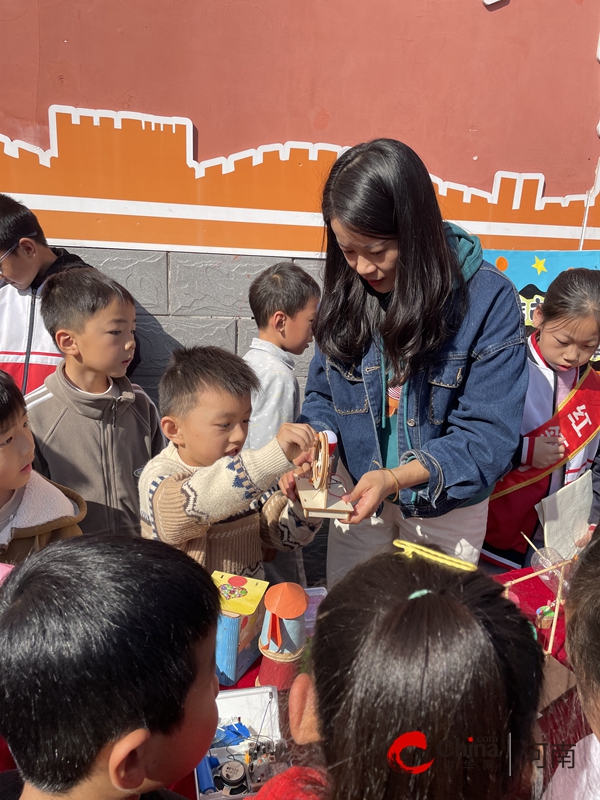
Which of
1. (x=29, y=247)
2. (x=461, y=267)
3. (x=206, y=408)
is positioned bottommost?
(x=206, y=408)

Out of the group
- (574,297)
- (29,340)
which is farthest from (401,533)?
(29,340)

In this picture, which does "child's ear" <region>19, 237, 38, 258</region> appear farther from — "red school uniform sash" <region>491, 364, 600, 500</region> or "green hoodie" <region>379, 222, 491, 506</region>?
"red school uniform sash" <region>491, 364, 600, 500</region>

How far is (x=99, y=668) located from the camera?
0.78m

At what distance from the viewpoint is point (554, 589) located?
5.62 feet

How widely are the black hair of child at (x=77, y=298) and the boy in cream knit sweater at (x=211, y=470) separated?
496 millimetres

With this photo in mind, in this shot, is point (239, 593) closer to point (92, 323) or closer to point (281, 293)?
point (92, 323)

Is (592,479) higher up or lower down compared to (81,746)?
lower down

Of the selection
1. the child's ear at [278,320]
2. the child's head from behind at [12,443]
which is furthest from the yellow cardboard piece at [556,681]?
the child's ear at [278,320]

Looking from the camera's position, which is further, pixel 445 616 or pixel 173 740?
pixel 173 740

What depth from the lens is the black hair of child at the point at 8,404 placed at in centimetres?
167

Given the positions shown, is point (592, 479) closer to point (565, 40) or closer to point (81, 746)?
point (81, 746)

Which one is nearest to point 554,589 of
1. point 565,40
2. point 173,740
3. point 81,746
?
point 173,740

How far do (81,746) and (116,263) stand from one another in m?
2.93

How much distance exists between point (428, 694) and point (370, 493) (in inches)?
34.3
